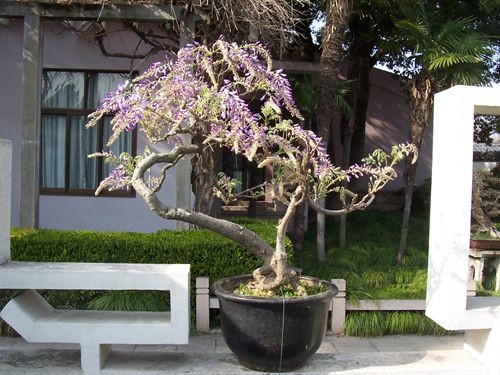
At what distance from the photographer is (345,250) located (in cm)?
872

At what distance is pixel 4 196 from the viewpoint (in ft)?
16.2

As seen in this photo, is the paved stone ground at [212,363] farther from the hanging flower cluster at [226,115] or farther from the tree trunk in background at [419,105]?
the tree trunk in background at [419,105]

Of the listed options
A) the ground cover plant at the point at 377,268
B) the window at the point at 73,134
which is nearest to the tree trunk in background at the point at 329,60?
the ground cover plant at the point at 377,268

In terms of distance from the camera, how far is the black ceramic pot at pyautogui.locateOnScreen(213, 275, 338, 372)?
430cm

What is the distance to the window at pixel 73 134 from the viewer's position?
9.77m

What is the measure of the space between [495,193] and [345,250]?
258 centimetres

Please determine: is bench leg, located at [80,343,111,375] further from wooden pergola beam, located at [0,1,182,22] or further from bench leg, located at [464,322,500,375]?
wooden pergola beam, located at [0,1,182,22]

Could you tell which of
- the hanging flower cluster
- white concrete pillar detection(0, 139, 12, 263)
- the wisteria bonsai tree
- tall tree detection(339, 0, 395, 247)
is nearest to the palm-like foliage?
tall tree detection(339, 0, 395, 247)

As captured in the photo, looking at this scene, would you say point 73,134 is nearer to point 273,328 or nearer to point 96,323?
point 96,323

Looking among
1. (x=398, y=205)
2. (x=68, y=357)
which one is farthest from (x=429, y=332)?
(x=398, y=205)

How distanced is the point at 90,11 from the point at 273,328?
542 cm

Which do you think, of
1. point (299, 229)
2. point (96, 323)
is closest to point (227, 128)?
point (96, 323)

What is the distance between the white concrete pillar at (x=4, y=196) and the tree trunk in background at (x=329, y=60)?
4.36 meters

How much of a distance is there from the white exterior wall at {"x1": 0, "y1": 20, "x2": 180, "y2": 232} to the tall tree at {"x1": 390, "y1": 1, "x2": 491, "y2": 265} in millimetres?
4243
